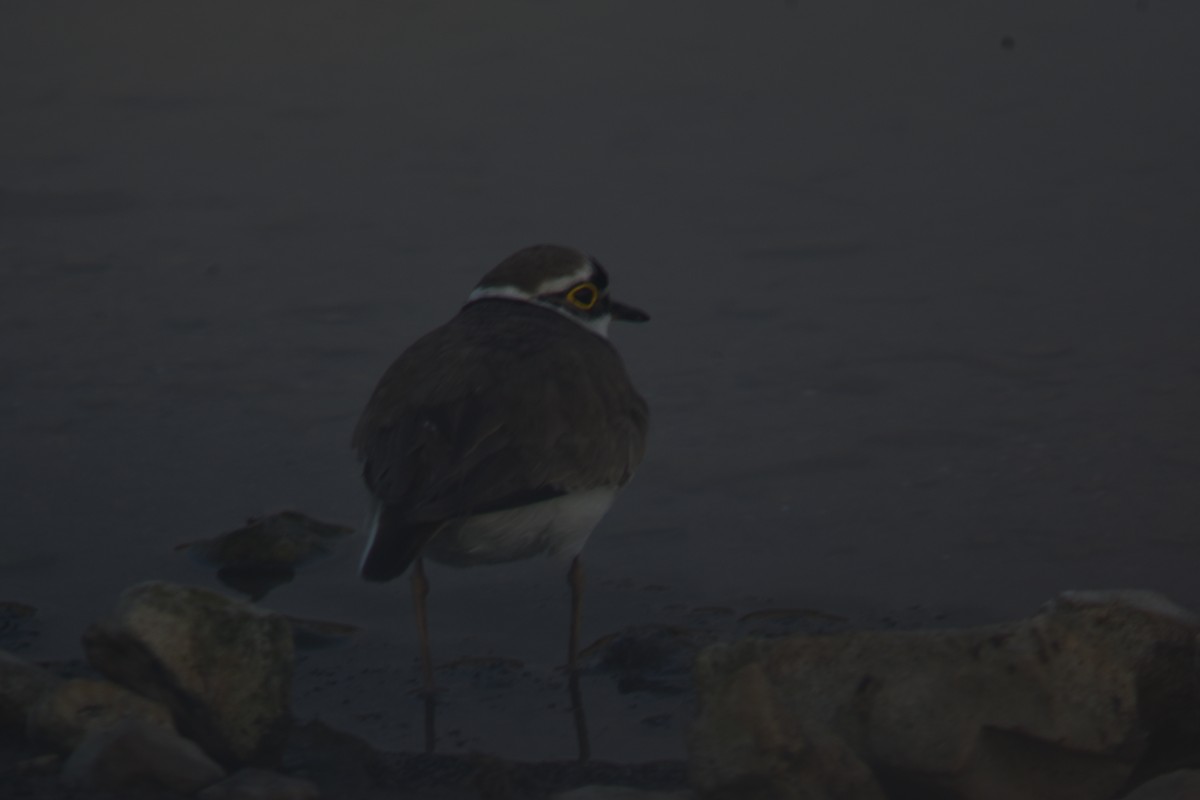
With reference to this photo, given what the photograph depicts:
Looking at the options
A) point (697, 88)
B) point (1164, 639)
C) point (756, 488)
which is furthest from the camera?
point (697, 88)

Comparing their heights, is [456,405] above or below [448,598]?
above

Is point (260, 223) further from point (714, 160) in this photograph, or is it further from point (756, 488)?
point (756, 488)

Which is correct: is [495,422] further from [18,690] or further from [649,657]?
[18,690]

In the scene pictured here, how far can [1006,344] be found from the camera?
7.47m

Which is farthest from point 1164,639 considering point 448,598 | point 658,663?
point 448,598

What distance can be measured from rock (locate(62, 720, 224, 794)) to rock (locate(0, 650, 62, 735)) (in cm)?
40

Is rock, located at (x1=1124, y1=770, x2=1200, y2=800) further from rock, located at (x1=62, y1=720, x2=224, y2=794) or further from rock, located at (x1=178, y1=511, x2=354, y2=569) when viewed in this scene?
rock, located at (x1=178, y1=511, x2=354, y2=569)

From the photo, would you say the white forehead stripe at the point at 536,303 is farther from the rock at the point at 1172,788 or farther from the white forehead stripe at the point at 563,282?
the rock at the point at 1172,788

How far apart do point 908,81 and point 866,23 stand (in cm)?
107

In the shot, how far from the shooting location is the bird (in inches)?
194

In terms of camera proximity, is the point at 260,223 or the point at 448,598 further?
the point at 260,223

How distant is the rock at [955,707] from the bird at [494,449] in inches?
34.4

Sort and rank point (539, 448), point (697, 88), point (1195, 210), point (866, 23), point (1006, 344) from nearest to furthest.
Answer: point (539, 448)
point (1006, 344)
point (1195, 210)
point (697, 88)
point (866, 23)

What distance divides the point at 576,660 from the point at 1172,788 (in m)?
1.99
